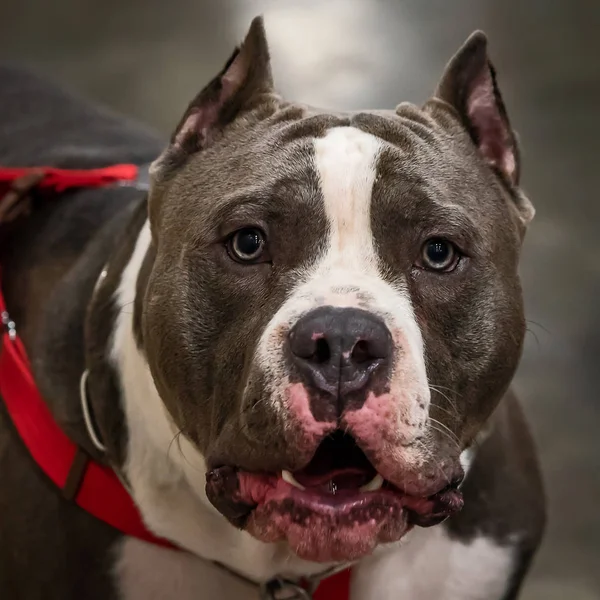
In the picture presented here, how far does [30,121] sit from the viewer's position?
2.08m

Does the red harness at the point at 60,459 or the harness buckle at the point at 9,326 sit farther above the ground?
the harness buckle at the point at 9,326

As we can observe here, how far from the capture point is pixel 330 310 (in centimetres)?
102

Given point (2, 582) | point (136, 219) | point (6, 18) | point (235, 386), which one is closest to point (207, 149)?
point (136, 219)

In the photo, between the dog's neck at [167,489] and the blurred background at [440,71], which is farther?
the blurred background at [440,71]

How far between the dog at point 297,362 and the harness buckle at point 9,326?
5 centimetres

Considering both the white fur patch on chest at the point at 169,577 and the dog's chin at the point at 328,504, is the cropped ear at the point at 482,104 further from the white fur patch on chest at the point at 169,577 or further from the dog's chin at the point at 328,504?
the white fur patch on chest at the point at 169,577

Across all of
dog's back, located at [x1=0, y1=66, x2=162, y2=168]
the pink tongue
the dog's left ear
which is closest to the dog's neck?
the pink tongue

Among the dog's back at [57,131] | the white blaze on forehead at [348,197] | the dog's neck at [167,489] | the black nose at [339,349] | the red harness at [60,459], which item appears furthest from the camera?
the dog's back at [57,131]

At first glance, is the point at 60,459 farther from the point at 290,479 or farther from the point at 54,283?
the point at 290,479

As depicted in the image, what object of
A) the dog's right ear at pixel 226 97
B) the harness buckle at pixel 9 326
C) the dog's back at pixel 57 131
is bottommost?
the harness buckle at pixel 9 326

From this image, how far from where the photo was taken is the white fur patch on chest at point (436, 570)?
146 cm

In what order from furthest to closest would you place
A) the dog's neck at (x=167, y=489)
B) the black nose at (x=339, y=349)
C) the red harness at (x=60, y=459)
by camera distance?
the red harness at (x=60, y=459)
the dog's neck at (x=167, y=489)
the black nose at (x=339, y=349)

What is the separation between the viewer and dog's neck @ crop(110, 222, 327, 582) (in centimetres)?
131

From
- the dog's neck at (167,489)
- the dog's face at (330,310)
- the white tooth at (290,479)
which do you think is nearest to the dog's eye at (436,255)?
the dog's face at (330,310)
